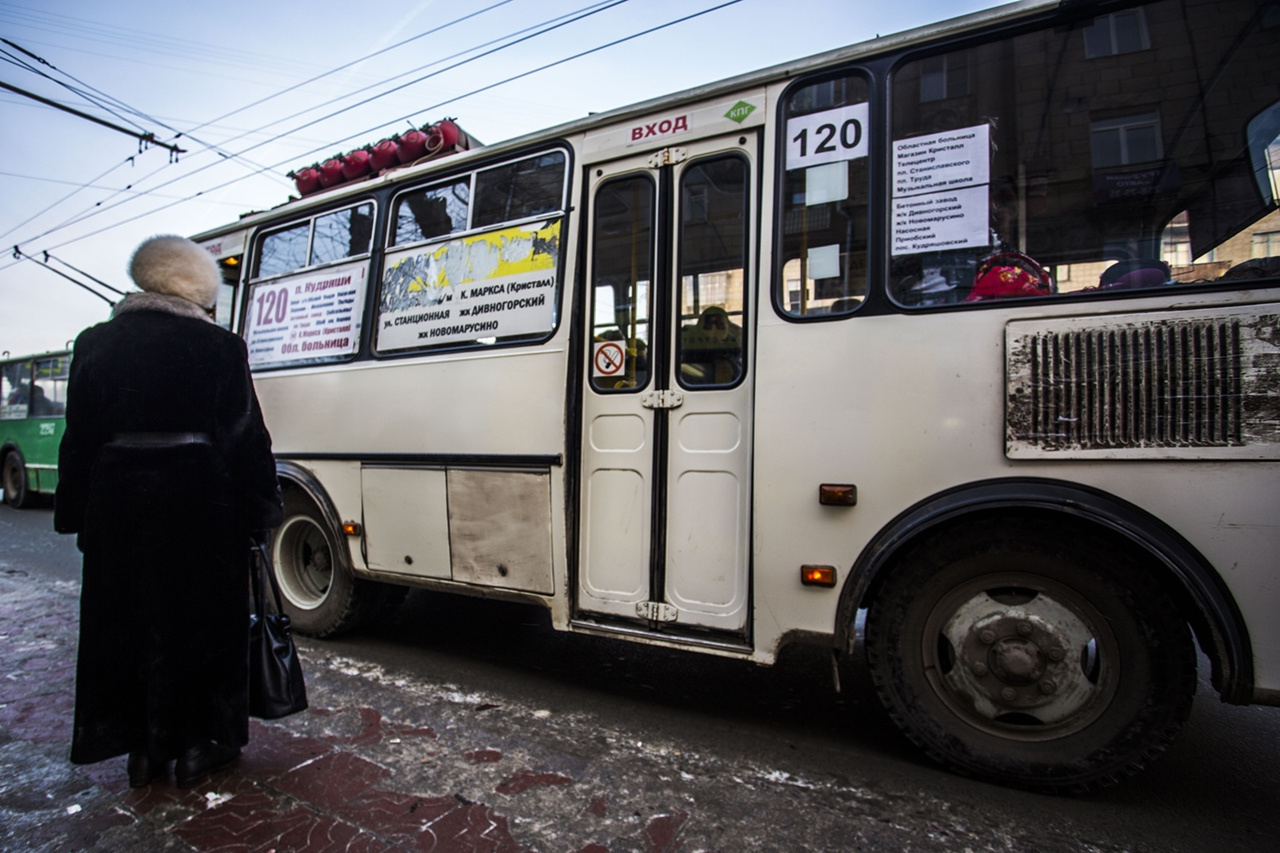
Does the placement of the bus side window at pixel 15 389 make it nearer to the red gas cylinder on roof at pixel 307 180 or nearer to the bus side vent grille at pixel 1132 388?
the red gas cylinder on roof at pixel 307 180

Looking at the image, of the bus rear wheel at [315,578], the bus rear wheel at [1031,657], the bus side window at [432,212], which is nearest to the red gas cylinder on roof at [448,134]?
the bus side window at [432,212]

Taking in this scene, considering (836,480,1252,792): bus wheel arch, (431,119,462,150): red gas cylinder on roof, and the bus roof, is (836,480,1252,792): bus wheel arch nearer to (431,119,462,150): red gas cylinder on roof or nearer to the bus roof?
the bus roof

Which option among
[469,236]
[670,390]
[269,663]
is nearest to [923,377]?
[670,390]

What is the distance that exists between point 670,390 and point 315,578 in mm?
3061

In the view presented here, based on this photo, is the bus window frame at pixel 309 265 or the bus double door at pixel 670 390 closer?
the bus double door at pixel 670 390

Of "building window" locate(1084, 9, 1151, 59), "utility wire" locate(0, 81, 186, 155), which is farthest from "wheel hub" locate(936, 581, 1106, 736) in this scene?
"utility wire" locate(0, 81, 186, 155)

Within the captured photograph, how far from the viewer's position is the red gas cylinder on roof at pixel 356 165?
4.54 m

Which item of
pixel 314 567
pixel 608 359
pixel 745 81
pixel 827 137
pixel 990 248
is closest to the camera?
pixel 990 248

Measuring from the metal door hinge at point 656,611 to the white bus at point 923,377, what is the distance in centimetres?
1

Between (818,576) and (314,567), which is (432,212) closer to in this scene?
(314,567)

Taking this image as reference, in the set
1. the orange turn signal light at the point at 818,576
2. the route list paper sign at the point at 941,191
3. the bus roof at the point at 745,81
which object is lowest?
the orange turn signal light at the point at 818,576

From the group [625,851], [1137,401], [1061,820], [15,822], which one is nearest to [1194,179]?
[1137,401]

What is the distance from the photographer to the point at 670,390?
318 cm

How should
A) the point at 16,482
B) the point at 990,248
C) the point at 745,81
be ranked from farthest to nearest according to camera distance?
the point at 16,482 → the point at 745,81 → the point at 990,248
